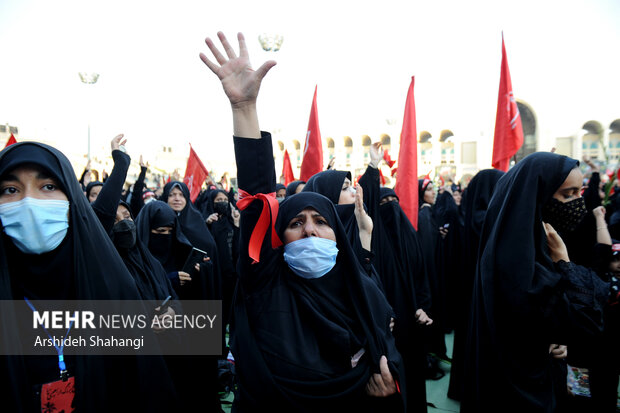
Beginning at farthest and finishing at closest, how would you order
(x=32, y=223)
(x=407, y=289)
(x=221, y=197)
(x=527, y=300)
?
(x=221, y=197) < (x=407, y=289) < (x=527, y=300) < (x=32, y=223)

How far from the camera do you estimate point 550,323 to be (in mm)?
1710

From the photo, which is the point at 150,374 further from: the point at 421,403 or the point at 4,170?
the point at 421,403

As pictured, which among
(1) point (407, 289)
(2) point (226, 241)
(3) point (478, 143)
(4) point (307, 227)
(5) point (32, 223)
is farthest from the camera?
(3) point (478, 143)

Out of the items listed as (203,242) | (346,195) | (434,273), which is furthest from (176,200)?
(434,273)

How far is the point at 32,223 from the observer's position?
1486mm

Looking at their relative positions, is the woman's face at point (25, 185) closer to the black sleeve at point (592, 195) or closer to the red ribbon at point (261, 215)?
the red ribbon at point (261, 215)

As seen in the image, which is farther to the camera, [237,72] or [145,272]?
[145,272]

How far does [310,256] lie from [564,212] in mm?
1367

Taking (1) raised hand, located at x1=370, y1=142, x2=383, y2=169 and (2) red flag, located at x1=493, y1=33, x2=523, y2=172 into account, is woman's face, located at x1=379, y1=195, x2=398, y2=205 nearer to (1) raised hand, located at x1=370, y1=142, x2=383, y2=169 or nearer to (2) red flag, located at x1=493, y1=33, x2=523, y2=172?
(1) raised hand, located at x1=370, y1=142, x2=383, y2=169

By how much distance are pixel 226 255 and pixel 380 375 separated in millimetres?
3530

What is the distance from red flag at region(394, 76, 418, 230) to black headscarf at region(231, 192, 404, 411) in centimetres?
235

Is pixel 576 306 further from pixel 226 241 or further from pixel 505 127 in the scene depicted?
pixel 226 241

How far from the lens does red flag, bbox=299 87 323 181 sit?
504 cm

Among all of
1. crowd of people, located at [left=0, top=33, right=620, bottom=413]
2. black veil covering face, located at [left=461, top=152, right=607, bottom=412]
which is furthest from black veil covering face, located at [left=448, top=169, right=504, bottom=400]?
black veil covering face, located at [left=461, top=152, right=607, bottom=412]
